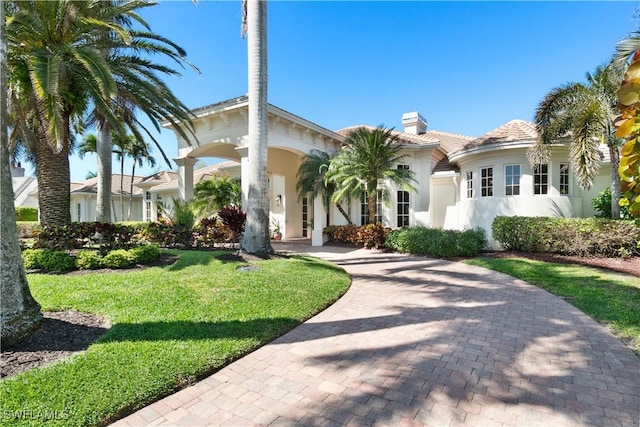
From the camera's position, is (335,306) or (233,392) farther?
(335,306)

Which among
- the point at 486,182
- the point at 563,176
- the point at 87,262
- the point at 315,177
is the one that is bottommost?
the point at 87,262

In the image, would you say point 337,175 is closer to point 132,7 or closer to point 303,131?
point 303,131

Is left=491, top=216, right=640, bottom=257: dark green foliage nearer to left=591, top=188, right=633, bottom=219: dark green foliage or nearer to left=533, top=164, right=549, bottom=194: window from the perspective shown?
left=591, top=188, right=633, bottom=219: dark green foliage

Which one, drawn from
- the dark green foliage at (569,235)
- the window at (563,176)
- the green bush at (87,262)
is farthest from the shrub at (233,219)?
the window at (563,176)

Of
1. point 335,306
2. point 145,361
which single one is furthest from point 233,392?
point 335,306

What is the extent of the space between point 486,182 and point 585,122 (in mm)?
4449

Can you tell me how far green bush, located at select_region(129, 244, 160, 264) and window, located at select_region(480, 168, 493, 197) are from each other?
13.7m

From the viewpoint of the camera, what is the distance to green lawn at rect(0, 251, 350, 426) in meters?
3.02

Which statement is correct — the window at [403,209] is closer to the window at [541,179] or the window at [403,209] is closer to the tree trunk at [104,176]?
the window at [541,179]

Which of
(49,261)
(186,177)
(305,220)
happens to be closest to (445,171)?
(305,220)

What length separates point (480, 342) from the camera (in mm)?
4676

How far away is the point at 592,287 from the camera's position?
765cm

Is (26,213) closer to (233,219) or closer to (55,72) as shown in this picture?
(233,219)

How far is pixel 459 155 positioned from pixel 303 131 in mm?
7559
